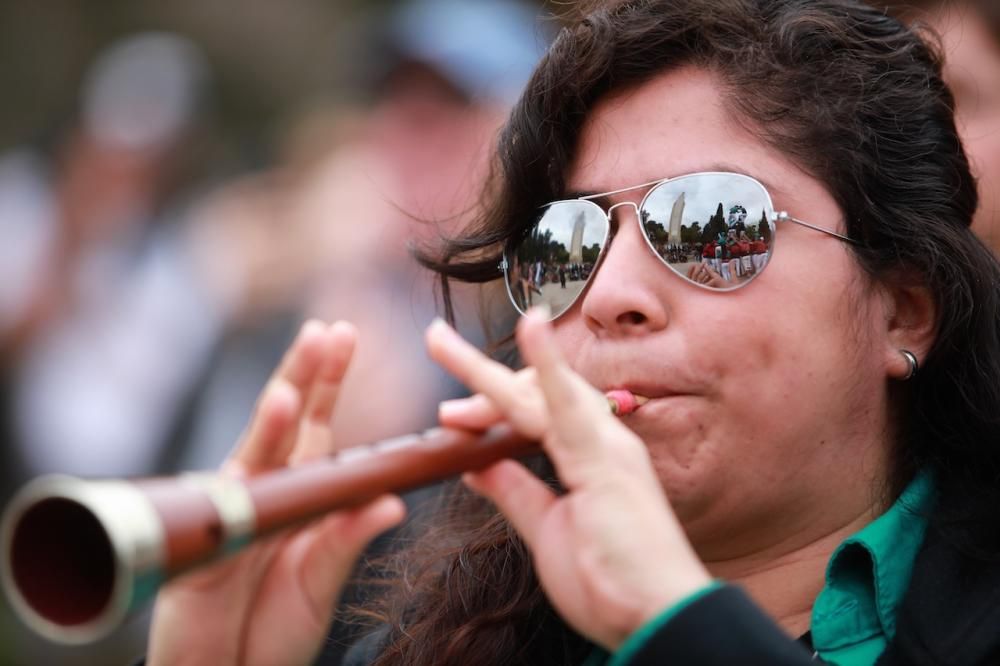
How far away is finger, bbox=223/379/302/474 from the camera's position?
1979 millimetres

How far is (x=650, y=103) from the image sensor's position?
2480 mm

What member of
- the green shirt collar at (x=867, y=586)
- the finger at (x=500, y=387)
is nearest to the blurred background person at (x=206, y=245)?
the green shirt collar at (x=867, y=586)

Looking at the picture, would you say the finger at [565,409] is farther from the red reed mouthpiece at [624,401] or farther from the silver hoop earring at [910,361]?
the silver hoop earring at [910,361]

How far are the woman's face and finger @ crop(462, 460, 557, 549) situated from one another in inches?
12.7

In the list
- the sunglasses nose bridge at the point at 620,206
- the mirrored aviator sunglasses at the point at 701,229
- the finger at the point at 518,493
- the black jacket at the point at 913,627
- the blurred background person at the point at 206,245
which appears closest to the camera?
the black jacket at the point at 913,627

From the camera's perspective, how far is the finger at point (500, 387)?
184 cm

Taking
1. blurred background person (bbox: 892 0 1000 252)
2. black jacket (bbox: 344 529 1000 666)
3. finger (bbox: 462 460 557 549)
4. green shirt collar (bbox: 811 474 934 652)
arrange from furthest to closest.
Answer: blurred background person (bbox: 892 0 1000 252), green shirt collar (bbox: 811 474 934 652), finger (bbox: 462 460 557 549), black jacket (bbox: 344 529 1000 666)

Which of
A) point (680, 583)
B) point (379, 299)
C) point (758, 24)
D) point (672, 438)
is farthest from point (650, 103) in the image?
point (379, 299)

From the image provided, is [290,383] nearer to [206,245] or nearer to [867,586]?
[867,586]

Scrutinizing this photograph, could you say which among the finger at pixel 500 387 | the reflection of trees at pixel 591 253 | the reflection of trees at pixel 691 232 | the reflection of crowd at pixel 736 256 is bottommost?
the finger at pixel 500 387

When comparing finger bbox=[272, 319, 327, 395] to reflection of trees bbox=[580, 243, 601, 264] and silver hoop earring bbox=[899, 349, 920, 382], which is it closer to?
reflection of trees bbox=[580, 243, 601, 264]

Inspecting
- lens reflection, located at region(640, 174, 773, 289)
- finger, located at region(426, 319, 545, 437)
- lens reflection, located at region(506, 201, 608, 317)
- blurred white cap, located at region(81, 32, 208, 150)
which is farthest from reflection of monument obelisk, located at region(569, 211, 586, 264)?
blurred white cap, located at region(81, 32, 208, 150)

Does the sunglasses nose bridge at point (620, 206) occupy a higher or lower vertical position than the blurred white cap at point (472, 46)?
lower

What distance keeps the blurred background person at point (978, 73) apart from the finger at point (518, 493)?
1.81 meters
